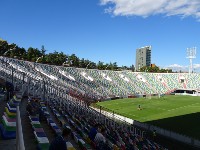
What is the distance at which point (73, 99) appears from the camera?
49.2m

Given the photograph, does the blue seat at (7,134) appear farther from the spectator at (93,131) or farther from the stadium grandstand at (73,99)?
the spectator at (93,131)

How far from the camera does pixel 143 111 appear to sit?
5891cm

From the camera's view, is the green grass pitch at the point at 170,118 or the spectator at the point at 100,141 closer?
the spectator at the point at 100,141

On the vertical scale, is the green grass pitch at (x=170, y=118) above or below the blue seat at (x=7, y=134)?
below

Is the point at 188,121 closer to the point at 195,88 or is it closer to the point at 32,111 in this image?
the point at 32,111

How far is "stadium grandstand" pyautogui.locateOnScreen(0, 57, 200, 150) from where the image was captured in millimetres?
16403

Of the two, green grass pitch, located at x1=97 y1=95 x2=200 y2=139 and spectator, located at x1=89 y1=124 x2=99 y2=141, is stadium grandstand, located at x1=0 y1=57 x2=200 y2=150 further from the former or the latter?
green grass pitch, located at x1=97 y1=95 x2=200 y2=139

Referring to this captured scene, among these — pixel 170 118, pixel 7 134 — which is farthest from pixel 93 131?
pixel 170 118

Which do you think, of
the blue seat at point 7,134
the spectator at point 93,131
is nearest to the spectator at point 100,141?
the spectator at point 93,131

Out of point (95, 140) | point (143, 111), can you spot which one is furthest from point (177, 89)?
point (95, 140)

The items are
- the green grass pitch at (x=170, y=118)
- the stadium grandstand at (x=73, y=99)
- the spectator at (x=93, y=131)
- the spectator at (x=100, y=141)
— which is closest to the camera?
the spectator at (x=100, y=141)

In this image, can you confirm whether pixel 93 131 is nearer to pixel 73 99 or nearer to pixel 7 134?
pixel 7 134

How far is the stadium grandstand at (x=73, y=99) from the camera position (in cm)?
1640

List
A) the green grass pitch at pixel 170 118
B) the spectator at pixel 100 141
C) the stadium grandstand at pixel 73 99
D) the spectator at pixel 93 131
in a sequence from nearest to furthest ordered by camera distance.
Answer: the spectator at pixel 100 141
the spectator at pixel 93 131
the stadium grandstand at pixel 73 99
the green grass pitch at pixel 170 118
